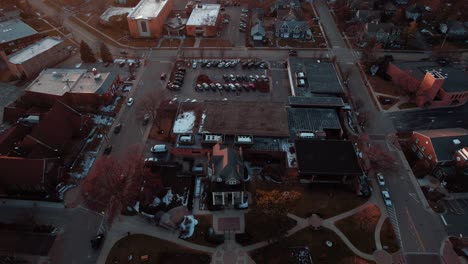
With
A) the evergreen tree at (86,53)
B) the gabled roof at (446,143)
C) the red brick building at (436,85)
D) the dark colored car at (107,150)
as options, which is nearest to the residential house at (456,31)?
the red brick building at (436,85)

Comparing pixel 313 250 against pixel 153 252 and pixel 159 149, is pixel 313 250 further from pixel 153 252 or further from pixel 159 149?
pixel 159 149

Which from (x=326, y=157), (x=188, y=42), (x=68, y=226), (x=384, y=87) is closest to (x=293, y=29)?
(x=188, y=42)

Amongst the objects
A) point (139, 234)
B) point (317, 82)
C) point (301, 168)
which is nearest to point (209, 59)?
point (317, 82)

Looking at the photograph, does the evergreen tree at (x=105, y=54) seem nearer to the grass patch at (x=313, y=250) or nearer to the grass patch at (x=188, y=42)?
the grass patch at (x=188, y=42)

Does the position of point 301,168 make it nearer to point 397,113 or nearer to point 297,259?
point 297,259

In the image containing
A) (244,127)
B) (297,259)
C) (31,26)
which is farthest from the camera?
(31,26)

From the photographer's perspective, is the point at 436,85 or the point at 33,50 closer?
the point at 436,85
